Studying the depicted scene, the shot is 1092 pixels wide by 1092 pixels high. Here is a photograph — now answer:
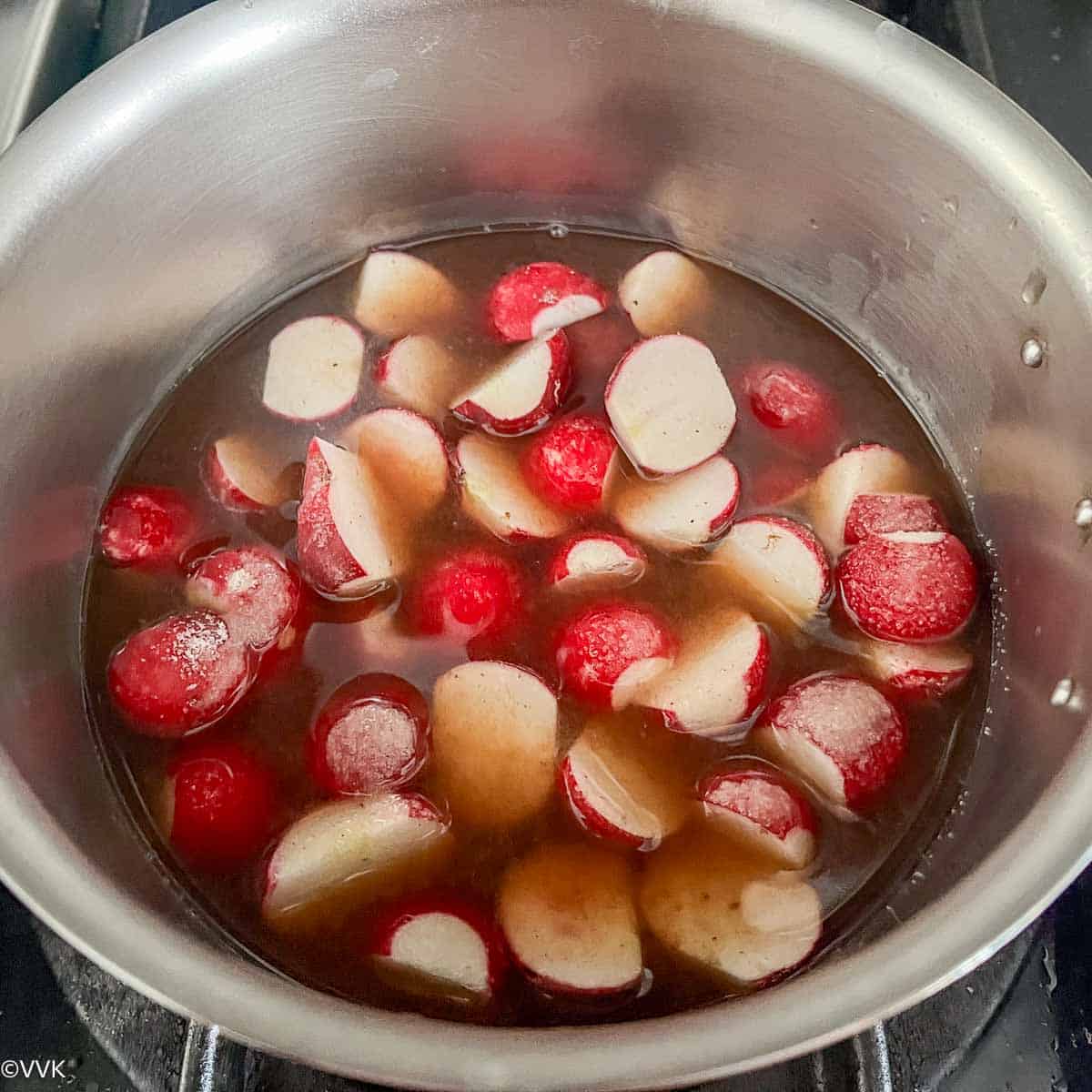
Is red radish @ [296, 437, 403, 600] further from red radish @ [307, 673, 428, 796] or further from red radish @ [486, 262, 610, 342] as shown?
red radish @ [486, 262, 610, 342]

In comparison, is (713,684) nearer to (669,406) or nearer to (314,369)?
(669,406)

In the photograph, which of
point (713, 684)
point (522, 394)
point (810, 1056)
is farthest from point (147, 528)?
point (810, 1056)

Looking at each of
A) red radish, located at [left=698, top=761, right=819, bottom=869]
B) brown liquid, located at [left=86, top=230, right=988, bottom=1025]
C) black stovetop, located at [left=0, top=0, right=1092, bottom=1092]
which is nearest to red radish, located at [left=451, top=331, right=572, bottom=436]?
brown liquid, located at [left=86, top=230, right=988, bottom=1025]

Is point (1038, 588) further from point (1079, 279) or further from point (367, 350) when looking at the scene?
point (367, 350)

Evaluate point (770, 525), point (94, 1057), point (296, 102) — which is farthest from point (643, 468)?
point (94, 1057)

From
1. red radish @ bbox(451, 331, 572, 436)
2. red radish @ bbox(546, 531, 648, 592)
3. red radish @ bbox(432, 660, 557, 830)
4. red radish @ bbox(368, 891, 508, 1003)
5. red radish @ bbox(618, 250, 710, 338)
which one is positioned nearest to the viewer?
red radish @ bbox(368, 891, 508, 1003)

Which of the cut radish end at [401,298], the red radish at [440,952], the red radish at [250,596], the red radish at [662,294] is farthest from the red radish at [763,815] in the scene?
the cut radish end at [401,298]
